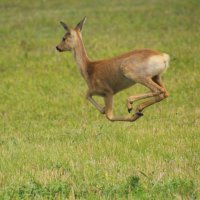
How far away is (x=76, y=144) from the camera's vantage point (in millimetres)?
11047

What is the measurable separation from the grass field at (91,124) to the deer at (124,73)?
487mm

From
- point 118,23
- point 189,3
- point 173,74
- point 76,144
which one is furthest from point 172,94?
point 189,3

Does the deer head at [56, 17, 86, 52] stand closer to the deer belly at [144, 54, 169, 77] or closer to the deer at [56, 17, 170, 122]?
the deer at [56, 17, 170, 122]

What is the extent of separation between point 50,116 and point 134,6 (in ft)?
86.4

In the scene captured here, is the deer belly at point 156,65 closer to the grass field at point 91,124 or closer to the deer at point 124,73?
the deer at point 124,73

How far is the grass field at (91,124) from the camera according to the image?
7742 mm

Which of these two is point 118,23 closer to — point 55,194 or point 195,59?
point 195,59

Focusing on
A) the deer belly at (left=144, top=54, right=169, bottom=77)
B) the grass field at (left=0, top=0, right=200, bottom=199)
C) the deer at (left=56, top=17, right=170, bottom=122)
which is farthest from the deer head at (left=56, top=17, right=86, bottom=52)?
the deer belly at (left=144, top=54, right=169, bottom=77)

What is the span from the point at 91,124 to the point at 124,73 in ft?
6.25

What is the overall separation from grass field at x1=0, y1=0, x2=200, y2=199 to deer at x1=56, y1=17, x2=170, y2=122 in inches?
19.2

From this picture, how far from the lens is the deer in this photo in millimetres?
12180

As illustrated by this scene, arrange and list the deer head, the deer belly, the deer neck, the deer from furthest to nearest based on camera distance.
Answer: the deer head
the deer neck
the deer
the deer belly

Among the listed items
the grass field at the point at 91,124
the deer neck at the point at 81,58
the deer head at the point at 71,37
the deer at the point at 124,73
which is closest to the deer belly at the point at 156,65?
the deer at the point at 124,73

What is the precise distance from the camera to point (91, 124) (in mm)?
14016
